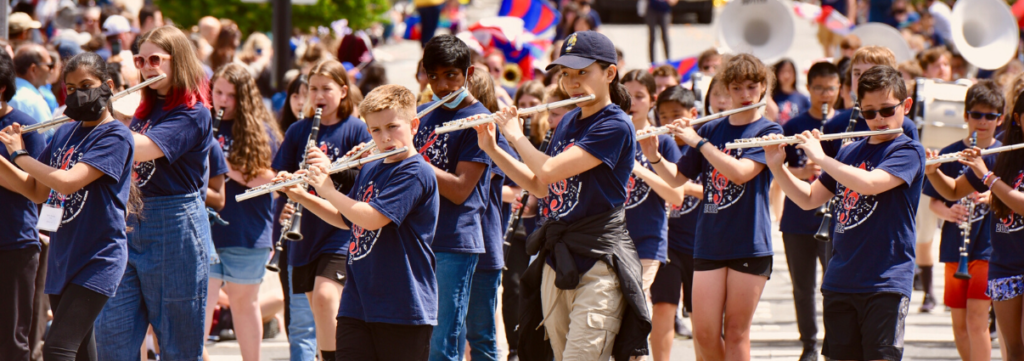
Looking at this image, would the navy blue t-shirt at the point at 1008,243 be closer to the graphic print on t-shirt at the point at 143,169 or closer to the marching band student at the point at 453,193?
the marching band student at the point at 453,193

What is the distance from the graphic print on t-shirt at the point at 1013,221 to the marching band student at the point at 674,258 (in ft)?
4.91

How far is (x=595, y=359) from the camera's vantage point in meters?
4.09

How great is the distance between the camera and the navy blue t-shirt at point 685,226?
6.00 meters

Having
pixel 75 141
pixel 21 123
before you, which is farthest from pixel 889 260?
pixel 21 123

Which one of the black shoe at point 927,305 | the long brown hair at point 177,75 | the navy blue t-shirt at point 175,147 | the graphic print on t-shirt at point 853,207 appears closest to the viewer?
the graphic print on t-shirt at point 853,207

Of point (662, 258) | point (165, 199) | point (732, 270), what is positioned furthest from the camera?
point (662, 258)

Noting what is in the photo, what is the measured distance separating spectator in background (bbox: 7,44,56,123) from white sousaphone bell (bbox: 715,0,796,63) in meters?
6.24

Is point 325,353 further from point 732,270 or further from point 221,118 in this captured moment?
point 732,270

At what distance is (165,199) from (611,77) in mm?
2030

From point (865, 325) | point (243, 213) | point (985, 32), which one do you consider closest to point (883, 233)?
point (865, 325)

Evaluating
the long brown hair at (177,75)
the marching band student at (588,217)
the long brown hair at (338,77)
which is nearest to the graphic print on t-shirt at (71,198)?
the long brown hair at (177,75)

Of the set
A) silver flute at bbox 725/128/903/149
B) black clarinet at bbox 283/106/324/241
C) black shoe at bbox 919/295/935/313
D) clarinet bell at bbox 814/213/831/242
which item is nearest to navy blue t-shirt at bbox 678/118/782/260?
silver flute at bbox 725/128/903/149

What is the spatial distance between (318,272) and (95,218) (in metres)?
1.14

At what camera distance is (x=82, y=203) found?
14.1ft
